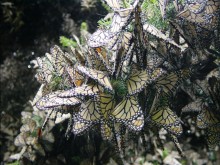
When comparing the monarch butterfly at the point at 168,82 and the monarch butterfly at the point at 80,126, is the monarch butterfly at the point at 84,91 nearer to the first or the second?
the monarch butterfly at the point at 80,126

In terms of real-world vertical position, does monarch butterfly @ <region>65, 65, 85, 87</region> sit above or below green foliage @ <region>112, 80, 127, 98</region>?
above

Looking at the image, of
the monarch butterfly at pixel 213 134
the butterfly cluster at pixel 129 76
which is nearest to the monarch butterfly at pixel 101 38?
the butterfly cluster at pixel 129 76

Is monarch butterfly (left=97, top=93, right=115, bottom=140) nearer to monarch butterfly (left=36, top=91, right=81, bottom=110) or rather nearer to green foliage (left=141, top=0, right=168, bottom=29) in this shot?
monarch butterfly (left=36, top=91, right=81, bottom=110)


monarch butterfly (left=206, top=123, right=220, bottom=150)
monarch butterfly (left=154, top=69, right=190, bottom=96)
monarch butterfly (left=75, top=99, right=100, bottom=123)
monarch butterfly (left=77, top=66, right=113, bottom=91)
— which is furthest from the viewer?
monarch butterfly (left=206, top=123, right=220, bottom=150)

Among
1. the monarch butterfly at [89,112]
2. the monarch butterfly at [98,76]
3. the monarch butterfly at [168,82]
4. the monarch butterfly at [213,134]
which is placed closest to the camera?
the monarch butterfly at [98,76]

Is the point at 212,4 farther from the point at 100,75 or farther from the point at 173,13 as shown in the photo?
the point at 100,75

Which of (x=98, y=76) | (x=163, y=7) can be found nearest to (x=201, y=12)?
(x=163, y=7)

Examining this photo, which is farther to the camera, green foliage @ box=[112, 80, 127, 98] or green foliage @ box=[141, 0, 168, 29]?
green foliage @ box=[141, 0, 168, 29]

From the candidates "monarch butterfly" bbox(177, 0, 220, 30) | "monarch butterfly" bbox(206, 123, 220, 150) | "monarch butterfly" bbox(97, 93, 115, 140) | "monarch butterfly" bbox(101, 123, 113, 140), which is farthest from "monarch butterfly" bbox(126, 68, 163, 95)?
"monarch butterfly" bbox(206, 123, 220, 150)

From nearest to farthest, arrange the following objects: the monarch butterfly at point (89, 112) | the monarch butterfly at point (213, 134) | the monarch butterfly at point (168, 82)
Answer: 1. the monarch butterfly at point (89, 112)
2. the monarch butterfly at point (168, 82)
3. the monarch butterfly at point (213, 134)
